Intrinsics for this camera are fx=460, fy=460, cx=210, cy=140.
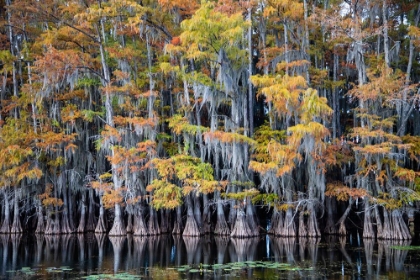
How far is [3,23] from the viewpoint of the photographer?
1775cm

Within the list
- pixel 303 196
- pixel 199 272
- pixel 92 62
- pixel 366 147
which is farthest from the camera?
pixel 92 62

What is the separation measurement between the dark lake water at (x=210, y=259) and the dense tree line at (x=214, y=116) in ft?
5.23

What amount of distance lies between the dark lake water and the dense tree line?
5.23ft

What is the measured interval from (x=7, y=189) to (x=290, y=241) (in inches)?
443

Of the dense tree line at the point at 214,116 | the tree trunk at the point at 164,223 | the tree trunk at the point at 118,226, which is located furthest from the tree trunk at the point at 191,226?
the tree trunk at the point at 118,226

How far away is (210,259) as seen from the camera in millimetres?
10883

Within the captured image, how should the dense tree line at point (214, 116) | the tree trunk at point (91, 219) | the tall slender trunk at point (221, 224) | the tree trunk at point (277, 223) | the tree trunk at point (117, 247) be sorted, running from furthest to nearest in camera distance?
the tree trunk at point (91, 219) < the tall slender trunk at point (221, 224) < the tree trunk at point (277, 223) < the dense tree line at point (214, 116) < the tree trunk at point (117, 247)

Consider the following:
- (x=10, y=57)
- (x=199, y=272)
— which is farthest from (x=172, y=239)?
(x=10, y=57)

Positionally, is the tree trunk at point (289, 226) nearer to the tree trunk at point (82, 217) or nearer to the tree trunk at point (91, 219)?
the tree trunk at point (91, 219)

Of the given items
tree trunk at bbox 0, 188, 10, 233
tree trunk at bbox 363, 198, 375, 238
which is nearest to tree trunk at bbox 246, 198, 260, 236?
tree trunk at bbox 363, 198, 375, 238

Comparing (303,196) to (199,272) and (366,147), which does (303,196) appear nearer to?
(366,147)

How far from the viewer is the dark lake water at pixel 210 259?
8898 mm

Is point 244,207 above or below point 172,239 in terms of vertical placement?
above

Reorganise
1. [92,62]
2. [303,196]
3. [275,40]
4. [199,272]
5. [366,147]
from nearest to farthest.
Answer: [199,272], [366,147], [303,196], [275,40], [92,62]
